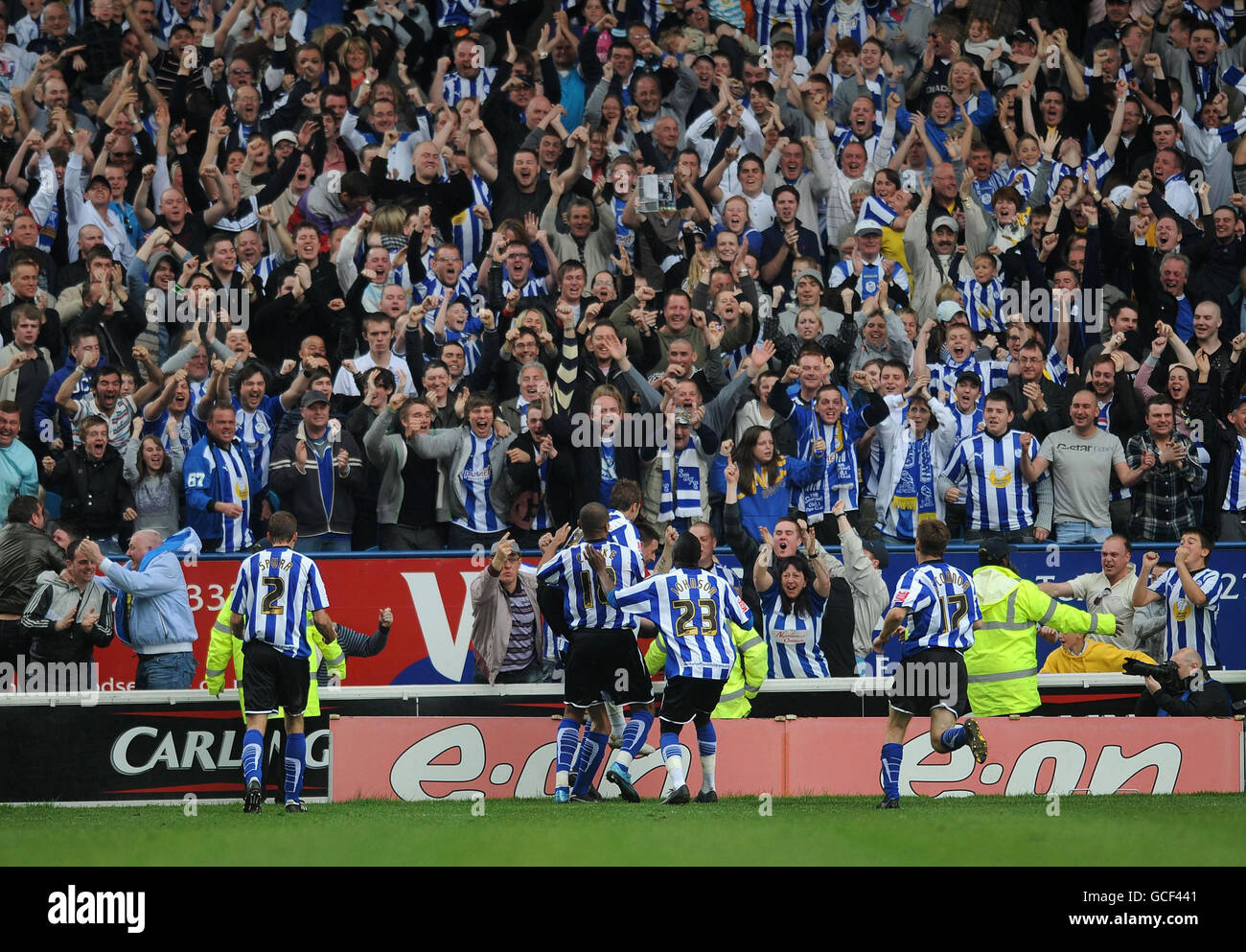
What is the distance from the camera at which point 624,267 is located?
17188 millimetres

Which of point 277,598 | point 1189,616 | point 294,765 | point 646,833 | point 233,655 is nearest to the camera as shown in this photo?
point 646,833

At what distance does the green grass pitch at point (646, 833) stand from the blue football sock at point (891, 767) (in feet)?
0.56

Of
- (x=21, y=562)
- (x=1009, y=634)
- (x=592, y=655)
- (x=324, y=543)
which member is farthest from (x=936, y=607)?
(x=21, y=562)

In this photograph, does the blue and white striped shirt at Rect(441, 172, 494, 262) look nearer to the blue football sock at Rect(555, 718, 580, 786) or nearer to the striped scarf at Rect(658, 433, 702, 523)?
the striped scarf at Rect(658, 433, 702, 523)

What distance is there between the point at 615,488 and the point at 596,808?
7.43 ft

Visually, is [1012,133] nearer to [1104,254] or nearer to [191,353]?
[1104,254]

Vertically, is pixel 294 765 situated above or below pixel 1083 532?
below

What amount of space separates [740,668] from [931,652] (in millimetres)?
2187

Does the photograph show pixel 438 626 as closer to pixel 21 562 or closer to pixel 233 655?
pixel 233 655

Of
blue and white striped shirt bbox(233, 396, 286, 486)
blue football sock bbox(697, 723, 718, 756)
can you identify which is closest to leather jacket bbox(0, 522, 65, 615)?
blue and white striped shirt bbox(233, 396, 286, 486)

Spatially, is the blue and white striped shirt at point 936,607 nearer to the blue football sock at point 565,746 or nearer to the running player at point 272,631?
the blue football sock at point 565,746

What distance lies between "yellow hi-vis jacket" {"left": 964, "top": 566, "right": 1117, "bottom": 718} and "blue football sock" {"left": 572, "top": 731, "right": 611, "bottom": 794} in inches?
107

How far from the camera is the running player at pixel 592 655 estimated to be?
12148mm

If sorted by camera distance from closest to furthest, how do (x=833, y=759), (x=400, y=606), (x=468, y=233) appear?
(x=833, y=759), (x=400, y=606), (x=468, y=233)
